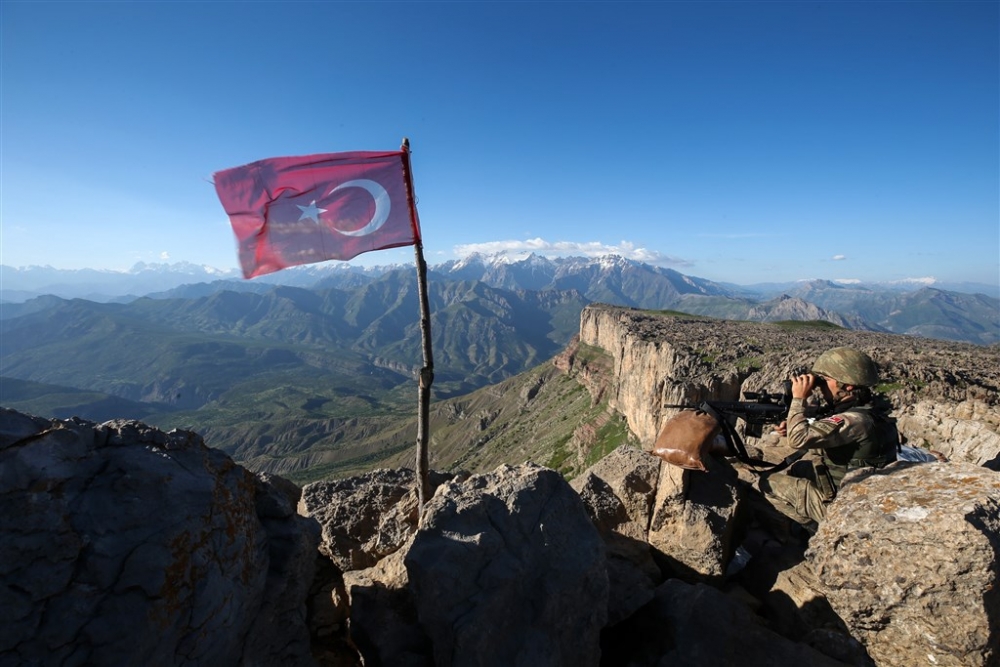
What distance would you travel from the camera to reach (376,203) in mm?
9633

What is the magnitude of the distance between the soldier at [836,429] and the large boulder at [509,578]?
4.90m

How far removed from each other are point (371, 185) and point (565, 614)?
8729 mm

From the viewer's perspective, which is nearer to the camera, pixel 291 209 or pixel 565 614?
pixel 565 614

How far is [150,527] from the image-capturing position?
4.89 m

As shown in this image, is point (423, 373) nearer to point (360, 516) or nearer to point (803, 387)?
point (360, 516)

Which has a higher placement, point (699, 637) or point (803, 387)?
point (803, 387)

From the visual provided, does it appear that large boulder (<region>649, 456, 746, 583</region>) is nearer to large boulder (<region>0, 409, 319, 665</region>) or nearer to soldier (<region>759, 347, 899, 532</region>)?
soldier (<region>759, 347, 899, 532</region>)

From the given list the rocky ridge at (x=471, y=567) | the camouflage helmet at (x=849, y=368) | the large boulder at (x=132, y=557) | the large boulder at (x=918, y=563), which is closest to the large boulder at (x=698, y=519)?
the rocky ridge at (x=471, y=567)

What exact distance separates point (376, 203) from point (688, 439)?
323 inches

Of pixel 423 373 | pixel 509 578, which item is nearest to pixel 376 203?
pixel 423 373

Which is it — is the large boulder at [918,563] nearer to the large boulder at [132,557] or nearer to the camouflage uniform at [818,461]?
the camouflage uniform at [818,461]

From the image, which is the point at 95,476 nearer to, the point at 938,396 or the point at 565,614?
the point at 565,614

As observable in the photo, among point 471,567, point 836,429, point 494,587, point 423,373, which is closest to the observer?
point 494,587

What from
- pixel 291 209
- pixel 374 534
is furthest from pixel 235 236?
pixel 374 534
